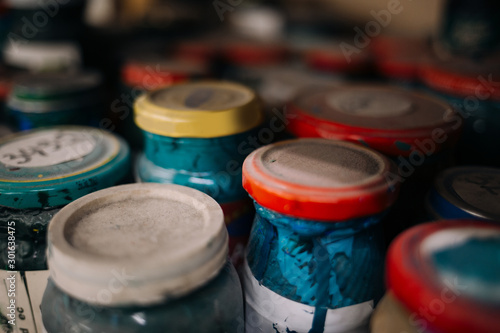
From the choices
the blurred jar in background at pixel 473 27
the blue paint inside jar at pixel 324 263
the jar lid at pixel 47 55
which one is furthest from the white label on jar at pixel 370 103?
the jar lid at pixel 47 55

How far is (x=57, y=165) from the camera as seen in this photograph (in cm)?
76

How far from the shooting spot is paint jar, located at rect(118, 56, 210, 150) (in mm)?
1163

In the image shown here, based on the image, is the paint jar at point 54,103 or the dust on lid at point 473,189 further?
the paint jar at point 54,103

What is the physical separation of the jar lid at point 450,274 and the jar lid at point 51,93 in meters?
0.92

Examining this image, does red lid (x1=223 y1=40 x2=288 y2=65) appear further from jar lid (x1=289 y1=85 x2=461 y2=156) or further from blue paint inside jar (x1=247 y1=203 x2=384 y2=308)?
blue paint inside jar (x1=247 y1=203 x2=384 y2=308)

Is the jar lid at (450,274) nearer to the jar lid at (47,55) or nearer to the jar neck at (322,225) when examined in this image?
the jar neck at (322,225)

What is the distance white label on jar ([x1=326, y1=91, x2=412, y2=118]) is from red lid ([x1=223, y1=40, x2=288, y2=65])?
570 mm

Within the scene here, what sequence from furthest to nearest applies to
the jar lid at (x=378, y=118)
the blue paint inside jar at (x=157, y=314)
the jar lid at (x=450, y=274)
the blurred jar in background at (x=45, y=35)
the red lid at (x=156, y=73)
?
the blurred jar in background at (x=45, y=35)
the red lid at (x=156, y=73)
the jar lid at (x=378, y=118)
the blue paint inside jar at (x=157, y=314)
the jar lid at (x=450, y=274)

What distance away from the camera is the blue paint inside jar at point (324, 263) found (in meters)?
0.62

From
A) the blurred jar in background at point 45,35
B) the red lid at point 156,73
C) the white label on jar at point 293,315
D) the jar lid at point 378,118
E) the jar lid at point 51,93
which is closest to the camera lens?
the white label on jar at point 293,315

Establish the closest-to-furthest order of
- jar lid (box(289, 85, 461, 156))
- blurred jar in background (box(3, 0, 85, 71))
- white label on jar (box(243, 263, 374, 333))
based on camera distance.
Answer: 1. white label on jar (box(243, 263, 374, 333))
2. jar lid (box(289, 85, 461, 156))
3. blurred jar in background (box(3, 0, 85, 71))

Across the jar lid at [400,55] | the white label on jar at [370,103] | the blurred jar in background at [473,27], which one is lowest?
the white label on jar at [370,103]

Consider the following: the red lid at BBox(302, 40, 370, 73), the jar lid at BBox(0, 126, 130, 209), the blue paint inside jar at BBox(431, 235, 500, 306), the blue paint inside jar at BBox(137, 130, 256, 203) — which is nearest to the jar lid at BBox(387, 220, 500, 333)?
the blue paint inside jar at BBox(431, 235, 500, 306)

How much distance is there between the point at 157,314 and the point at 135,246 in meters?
0.09
